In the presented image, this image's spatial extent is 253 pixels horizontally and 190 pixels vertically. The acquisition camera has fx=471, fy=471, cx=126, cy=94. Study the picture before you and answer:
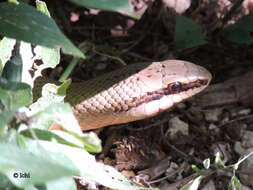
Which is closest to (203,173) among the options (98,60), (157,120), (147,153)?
(147,153)

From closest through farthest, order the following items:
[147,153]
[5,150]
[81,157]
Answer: [5,150]
[81,157]
[147,153]

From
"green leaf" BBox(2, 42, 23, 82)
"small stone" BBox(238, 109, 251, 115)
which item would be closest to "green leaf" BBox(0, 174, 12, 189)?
"green leaf" BBox(2, 42, 23, 82)

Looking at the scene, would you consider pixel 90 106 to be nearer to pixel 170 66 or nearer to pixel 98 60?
pixel 170 66

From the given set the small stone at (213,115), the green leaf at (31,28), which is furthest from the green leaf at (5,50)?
the small stone at (213,115)

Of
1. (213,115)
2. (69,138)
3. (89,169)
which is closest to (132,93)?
(213,115)

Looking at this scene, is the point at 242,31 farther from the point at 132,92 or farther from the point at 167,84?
the point at 132,92

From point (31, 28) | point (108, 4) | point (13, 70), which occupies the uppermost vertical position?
point (108, 4)
